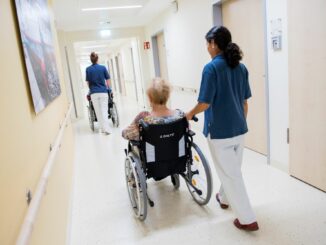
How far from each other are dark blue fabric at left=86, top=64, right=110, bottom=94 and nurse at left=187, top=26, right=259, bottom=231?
3.47m

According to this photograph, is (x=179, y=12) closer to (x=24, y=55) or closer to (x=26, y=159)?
(x=24, y=55)

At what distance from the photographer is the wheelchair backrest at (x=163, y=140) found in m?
2.01

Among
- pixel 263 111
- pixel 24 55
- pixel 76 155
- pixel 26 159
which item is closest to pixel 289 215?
pixel 263 111

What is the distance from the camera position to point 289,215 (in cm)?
214

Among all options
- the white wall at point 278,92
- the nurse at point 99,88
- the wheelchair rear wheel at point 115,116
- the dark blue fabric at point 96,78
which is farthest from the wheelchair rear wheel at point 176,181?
the wheelchair rear wheel at point 115,116

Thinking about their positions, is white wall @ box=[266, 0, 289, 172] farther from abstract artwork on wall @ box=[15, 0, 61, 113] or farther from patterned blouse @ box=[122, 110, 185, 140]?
abstract artwork on wall @ box=[15, 0, 61, 113]

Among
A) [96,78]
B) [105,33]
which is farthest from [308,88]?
[105,33]

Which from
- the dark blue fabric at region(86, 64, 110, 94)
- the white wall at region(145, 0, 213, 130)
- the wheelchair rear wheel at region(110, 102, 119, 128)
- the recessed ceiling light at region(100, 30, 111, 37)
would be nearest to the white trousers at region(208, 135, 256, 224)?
the white wall at region(145, 0, 213, 130)

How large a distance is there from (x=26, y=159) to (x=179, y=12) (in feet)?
14.6

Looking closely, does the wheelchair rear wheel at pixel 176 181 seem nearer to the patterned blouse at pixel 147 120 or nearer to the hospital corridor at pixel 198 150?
the hospital corridor at pixel 198 150

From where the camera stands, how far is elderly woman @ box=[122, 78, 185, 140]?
82.4 inches

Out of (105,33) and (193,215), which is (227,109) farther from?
(105,33)

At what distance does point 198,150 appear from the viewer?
223 centimetres

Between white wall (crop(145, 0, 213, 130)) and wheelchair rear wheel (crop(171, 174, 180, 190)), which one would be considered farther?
white wall (crop(145, 0, 213, 130))
